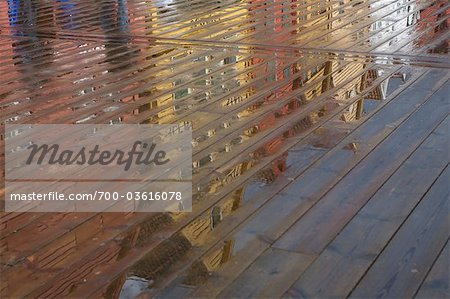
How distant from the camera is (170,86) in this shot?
4.02 meters

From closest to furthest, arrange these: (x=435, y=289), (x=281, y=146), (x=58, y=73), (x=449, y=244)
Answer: (x=435, y=289)
(x=449, y=244)
(x=281, y=146)
(x=58, y=73)

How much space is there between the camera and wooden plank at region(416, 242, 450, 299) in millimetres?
1942

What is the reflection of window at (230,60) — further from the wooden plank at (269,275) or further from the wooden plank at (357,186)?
the wooden plank at (269,275)

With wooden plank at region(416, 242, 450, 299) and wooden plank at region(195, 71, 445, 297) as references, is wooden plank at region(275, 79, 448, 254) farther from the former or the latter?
wooden plank at region(416, 242, 450, 299)

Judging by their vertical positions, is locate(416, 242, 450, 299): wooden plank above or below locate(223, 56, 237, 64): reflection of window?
above

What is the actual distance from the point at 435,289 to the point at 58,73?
2.93m

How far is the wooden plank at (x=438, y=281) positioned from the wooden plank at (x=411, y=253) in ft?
0.05

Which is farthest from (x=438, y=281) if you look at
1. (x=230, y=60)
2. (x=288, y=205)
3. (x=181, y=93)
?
(x=230, y=60)

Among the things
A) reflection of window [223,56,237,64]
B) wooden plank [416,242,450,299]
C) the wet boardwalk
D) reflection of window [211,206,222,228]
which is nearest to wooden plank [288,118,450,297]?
the wet boardwalk

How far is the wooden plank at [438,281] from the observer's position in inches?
76.5

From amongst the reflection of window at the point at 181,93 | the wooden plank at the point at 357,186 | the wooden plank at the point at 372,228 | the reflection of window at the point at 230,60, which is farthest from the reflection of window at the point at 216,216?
the reflection of window at the point at 230,60

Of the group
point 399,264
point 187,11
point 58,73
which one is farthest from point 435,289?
point 187,11

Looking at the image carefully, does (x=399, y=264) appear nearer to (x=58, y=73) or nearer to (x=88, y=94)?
(x=88, y=94)

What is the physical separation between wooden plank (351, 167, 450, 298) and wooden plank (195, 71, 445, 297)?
31cm
